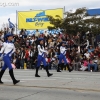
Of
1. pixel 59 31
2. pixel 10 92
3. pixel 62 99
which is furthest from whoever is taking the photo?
pixel 59 31

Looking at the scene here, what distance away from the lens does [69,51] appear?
81.5 feet

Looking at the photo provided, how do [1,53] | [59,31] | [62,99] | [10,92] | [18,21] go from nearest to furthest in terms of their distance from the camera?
[62,99], [10,92], [1,53], [59,31], [18,21]

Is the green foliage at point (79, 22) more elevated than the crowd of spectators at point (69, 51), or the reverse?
the green foliage at point (79, 22)

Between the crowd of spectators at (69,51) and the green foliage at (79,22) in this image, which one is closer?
the crowd of spectators at (69,51)

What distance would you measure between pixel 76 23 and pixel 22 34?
18.2ft

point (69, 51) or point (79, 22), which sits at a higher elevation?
point (79, 22)

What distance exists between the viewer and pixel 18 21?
38594 millimetres

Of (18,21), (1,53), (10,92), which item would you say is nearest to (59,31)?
(18,21)

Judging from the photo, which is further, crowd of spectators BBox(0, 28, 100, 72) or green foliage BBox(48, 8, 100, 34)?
green foliage BBox(48, 8, 100, 34)

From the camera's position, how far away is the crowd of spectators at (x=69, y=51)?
23038mm

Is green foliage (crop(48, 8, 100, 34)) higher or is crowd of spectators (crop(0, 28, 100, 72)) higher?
green foliage (crop(48, 8, 100, 34))

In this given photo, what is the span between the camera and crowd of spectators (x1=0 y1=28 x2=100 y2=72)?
2304 cm

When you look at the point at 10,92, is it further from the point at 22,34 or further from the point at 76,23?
the point at 22,34

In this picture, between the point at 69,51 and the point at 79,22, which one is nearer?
the point at 69,51
